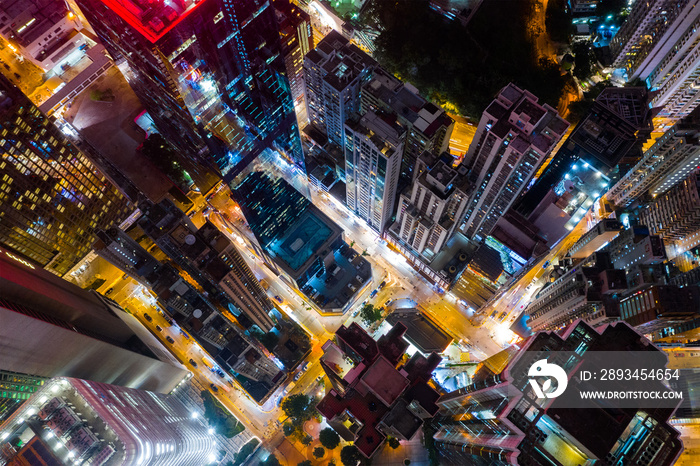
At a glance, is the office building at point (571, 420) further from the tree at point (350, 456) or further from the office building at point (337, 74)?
the office building at point (337, 74)

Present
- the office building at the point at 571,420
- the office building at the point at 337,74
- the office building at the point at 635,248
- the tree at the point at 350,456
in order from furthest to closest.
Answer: the tree at the point at 350,456 → the office building at the point at 337,74 → the office building at the point at 635,248 → the office building at the point at 571,420

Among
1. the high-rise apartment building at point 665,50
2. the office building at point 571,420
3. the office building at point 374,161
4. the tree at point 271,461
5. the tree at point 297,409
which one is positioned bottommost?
the tree at point 271,461

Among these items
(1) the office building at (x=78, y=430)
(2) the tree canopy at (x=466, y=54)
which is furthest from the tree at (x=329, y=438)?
(2) the tree canopy at (x=466, y=54)

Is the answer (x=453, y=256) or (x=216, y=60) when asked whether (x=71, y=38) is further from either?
(x=453, y=256)

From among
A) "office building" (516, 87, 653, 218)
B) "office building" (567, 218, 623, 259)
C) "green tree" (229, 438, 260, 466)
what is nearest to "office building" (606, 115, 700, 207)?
"office building" (516, 87, 653, 218)

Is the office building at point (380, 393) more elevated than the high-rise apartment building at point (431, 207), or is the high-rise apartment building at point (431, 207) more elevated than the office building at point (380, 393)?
the high-rise apartment building at point (431, 207)
